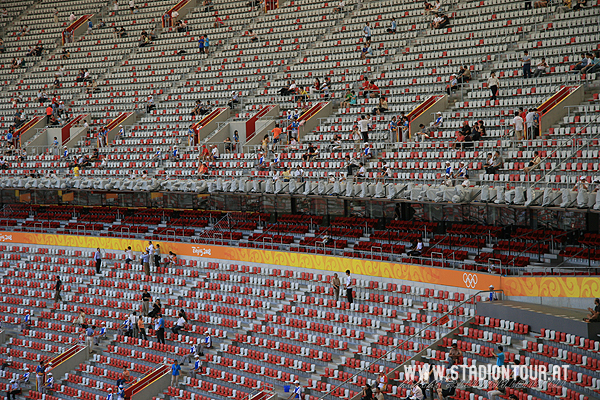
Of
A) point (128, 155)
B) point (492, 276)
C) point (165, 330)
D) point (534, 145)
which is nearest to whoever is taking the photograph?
point (492, 276)

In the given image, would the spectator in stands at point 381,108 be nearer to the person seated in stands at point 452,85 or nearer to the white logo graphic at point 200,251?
the person seated in stands at point 452,85

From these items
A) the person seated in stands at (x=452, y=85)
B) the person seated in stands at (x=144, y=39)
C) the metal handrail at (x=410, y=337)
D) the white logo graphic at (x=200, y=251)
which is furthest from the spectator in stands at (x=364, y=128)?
the person seated in stands at (x=144, y=39)

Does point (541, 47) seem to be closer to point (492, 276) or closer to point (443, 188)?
point (443, 188)

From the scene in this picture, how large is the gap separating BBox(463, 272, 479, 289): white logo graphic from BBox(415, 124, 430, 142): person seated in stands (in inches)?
287

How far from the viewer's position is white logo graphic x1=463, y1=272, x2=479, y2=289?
20.8m

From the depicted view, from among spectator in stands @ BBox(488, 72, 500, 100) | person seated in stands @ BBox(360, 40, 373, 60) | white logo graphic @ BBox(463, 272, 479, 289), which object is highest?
person seated in stands @ BBox(360, 40, 373, 60)

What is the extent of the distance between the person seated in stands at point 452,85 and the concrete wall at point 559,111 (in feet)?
16.7

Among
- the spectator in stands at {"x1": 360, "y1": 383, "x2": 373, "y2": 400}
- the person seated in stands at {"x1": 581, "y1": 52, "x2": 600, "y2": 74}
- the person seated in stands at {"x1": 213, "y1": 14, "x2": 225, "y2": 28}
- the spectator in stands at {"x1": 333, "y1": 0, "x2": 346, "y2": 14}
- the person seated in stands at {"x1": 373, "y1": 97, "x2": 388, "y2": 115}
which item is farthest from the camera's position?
the person seated in stands at {"x1": 213, "y1": 14, "x2": 225, "y2": 28}

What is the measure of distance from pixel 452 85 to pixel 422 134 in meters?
3.50

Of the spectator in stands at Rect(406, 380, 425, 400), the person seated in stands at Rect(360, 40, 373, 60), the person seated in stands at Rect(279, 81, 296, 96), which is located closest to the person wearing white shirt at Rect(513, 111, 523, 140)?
the spectator in stands at Rect(406, 380, 425, 400)

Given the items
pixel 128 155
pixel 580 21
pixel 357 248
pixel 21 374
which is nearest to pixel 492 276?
pixel 357 248

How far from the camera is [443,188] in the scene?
22.2 m

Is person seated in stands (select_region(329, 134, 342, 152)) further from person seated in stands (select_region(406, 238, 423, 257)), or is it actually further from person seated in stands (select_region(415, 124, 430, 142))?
person seated in stands (select_region(406, 238, 423, 257))

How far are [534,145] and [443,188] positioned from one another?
3942mm
